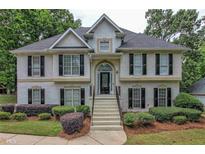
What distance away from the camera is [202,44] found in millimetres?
23719

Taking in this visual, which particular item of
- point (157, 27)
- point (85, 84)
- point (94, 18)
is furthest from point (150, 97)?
point (157, 27)

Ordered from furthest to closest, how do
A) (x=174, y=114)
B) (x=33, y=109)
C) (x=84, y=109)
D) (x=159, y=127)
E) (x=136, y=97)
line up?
(x=136, y=97)
(x=33, y=109)
(x=84, y=109)
(x=174, y=114)
(x=159, y=127)

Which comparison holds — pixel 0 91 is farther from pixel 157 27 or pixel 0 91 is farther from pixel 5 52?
pixel 157 27

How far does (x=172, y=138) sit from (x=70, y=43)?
8.75 metres

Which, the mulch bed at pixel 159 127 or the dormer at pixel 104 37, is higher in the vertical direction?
the dormer at pixel 104 37

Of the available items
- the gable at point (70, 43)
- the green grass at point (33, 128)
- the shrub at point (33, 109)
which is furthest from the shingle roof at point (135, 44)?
the green grass at point (33, 128)

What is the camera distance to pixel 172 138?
11.2m

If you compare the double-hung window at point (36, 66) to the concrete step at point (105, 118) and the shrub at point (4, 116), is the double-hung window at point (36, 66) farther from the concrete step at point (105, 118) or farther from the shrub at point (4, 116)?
the concrete step at point (105, 118)

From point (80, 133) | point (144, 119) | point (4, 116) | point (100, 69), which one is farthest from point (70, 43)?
point (144, 119)

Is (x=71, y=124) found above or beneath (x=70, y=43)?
beneath

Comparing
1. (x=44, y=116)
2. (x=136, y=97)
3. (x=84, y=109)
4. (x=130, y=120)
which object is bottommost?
(x=44, y=116)

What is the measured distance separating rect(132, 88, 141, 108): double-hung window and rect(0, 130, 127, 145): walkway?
541cm

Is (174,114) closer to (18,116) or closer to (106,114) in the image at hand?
(106,114)

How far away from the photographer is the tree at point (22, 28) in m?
16.3
